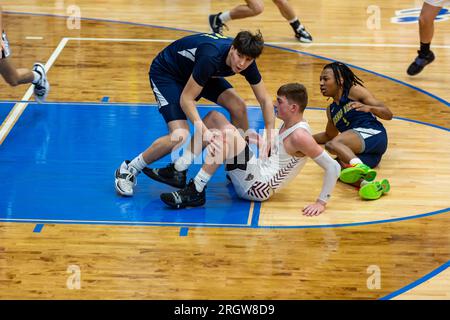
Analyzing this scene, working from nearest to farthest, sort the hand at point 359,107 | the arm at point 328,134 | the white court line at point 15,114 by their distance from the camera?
1. the hand at point 359,107
2. the arm at point 328,134
3. the white court line at point 15,114

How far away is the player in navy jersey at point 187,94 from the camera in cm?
688

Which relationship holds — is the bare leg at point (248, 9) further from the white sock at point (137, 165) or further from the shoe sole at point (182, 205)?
the shoe sole at point (182, 205)

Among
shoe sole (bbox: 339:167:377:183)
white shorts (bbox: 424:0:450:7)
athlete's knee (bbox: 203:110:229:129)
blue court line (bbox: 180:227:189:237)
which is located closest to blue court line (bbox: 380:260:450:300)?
shoe sole (bbox: 339:167:377:183)

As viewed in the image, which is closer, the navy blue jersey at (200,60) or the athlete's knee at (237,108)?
the navy blue jersey at (200,60)

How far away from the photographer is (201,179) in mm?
7004

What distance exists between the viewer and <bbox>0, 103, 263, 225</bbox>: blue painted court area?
275 inches

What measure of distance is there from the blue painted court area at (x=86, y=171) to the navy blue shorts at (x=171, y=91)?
631 mm

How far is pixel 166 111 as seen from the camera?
7.24 metres

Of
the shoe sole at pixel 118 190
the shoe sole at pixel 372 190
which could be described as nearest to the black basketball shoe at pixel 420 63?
the shoe sole at pixel 372 190

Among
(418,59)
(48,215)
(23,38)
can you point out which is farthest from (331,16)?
(48,215)

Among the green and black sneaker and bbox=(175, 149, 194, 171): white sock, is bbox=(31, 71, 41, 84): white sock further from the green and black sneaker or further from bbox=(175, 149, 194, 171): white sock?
the green and black sneaker

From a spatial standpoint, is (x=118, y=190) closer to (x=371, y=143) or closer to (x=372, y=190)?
(x=372, y=190)

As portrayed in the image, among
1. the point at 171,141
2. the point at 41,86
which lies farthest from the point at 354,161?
the point at 41,86

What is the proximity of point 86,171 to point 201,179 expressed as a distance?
1.19m
